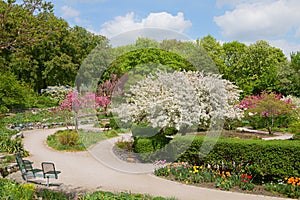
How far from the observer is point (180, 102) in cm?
1131

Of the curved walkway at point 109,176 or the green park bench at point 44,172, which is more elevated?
the green park bench at point 44,172

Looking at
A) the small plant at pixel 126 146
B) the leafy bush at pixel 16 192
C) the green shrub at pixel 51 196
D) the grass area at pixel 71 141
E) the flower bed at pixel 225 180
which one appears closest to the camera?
the leafy bush at pixel 16 192

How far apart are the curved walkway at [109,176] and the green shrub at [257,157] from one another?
980 millimetres

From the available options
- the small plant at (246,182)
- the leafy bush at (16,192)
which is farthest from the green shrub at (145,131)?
the leafy bush at (16,192)

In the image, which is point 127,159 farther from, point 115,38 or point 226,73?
point 226,73

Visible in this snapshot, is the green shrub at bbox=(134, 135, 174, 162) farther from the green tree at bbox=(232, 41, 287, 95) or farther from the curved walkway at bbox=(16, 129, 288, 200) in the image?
the green tree at bbox=(232, 41, 287, 95)

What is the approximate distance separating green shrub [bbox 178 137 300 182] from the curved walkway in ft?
3.21

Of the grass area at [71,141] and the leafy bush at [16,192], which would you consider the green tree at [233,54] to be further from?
the leafy bush at [16,192]

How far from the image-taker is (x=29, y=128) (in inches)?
→ 837

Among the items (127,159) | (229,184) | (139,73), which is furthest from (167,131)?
(229,184)

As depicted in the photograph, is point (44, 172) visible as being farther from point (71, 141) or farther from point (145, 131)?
point (71, 141)

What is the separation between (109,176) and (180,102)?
359 cm

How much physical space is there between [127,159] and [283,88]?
25079 mm

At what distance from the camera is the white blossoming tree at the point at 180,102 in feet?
37.0
